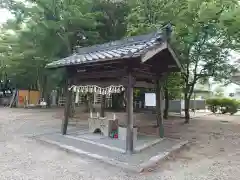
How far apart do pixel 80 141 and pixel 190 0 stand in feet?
21.7

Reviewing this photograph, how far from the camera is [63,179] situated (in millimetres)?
4070

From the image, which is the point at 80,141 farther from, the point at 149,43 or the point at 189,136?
the point at 189,136

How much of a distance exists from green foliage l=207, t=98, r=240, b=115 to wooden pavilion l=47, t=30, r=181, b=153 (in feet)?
43.3

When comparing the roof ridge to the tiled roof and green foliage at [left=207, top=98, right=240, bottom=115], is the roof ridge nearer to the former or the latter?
the tiled roof

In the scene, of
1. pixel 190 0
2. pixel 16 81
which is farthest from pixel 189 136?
pixel 16 81

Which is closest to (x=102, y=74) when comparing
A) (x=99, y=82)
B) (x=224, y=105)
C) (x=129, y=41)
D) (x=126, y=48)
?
(x=99, y=82)

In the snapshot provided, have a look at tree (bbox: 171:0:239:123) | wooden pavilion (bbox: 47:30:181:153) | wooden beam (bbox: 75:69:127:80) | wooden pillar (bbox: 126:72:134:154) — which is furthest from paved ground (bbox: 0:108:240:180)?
tree (bbox: 171:0:239:123)

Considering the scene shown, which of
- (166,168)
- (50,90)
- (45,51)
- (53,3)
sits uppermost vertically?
(53,3)

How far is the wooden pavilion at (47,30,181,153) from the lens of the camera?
18.3 feet

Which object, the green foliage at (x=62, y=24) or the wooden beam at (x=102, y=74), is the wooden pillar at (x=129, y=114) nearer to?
the wooden beam at (x=102, y=74)

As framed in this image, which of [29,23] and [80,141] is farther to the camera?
[29,23]

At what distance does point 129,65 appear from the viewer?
18.8 ft

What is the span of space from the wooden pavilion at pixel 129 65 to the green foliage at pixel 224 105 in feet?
43.3

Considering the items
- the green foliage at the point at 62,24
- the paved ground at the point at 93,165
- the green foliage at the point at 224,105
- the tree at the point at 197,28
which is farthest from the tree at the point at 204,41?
the green foliage at the point at 224,105
